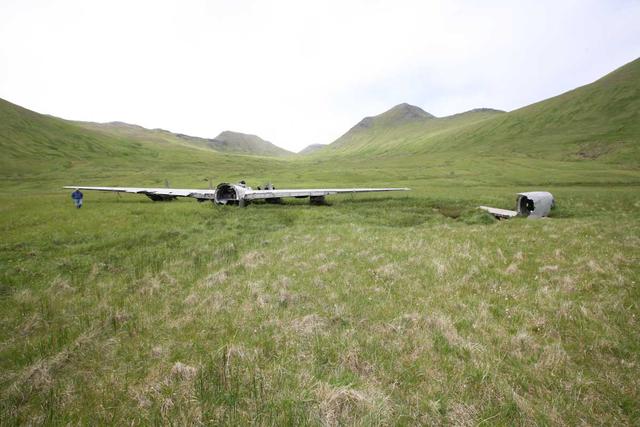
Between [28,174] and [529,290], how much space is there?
371 feet

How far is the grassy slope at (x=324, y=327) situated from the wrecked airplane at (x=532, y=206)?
6711mm

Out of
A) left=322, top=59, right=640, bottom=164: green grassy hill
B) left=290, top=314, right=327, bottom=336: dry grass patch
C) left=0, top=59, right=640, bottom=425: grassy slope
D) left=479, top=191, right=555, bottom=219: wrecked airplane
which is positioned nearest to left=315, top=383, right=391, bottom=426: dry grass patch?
left=0, top=59, right=640, bottom=425: grassy slope

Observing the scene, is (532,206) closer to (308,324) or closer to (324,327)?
(324,327)

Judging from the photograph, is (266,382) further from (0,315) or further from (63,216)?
(63,216)

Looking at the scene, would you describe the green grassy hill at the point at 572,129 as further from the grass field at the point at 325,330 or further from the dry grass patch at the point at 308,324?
the dry grass patch at the point at 308,324

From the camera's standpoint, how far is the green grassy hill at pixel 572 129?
9925 cm

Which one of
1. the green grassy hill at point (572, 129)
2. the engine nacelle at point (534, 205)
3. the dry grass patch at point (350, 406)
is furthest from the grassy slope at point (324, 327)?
the green grassy hill at point (572, 129)

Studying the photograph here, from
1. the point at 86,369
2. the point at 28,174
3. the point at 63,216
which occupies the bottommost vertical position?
the point at 86,369

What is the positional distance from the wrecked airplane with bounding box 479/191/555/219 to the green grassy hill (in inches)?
3259

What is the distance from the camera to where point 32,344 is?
6.95 meters

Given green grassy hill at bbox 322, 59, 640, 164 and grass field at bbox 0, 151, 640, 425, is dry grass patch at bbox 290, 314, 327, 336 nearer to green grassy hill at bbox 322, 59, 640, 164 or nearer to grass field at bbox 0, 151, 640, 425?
grass field at bbox 0, 151, 640, 425

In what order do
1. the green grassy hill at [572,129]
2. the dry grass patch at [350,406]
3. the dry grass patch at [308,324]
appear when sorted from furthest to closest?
1. the green grassy hill at [572,129]
2. the dry grass patch at [308,324]
3. the dry grass patch at [350,406]

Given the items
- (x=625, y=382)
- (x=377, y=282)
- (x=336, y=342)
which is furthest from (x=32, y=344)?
(x=625, y=382)

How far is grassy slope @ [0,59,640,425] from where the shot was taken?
4.87m
